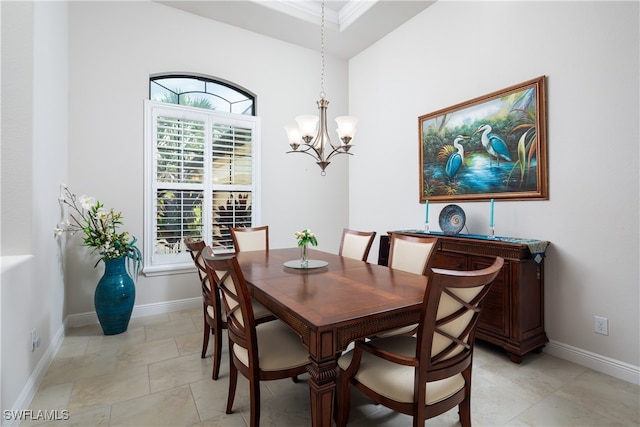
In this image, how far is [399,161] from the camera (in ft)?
13.6

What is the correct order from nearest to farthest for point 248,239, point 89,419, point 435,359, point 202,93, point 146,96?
point 435,359 → point 89,419 → point 248,239 → point 146,96 → point 202,93

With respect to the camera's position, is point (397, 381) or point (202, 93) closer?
point (397, 381)

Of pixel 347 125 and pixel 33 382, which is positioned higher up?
pixel 347 125

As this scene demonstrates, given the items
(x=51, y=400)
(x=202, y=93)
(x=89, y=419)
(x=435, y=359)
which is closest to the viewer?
(x=435, y=359)

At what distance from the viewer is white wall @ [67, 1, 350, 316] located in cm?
324

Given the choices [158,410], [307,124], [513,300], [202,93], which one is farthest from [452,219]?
[202,93]

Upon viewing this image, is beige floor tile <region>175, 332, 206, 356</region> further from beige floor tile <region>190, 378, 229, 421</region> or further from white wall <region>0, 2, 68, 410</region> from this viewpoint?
white wall <region>0, 2, 68, 410</region>

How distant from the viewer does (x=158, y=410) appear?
1882 mm

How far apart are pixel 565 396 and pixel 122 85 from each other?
4.80 m

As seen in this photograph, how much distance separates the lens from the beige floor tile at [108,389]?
1949 millimetres

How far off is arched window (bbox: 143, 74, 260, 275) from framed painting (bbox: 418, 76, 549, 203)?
229cm

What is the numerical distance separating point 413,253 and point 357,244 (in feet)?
2.15

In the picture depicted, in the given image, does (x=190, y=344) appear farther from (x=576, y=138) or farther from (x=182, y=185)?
(x=576, y=138)

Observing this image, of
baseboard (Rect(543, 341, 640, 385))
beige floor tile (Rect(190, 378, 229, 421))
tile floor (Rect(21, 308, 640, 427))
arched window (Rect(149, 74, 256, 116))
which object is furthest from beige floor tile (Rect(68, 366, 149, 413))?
baseboard (Rect(543, 341, 640, 385))
